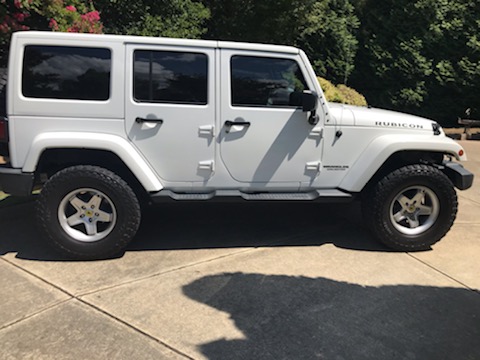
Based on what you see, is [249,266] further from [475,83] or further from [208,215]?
[475,83]

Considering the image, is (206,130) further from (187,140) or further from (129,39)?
(129,39)

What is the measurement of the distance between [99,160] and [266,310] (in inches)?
77.2

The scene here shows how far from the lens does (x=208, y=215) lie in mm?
5094

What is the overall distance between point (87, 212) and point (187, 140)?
1.07 metres

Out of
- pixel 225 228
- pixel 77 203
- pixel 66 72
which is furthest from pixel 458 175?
pixel 66 72

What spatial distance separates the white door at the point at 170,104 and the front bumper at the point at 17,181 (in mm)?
911

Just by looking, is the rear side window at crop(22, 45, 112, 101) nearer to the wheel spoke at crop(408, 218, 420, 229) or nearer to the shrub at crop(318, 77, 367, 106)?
the wheel spoke at crop(408, 218, 420, 229)

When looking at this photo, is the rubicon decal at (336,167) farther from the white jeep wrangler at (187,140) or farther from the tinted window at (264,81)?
the tinted window at (264,81)

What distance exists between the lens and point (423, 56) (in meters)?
11.8

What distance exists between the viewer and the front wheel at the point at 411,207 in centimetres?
418

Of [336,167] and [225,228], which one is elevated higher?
[336,167]

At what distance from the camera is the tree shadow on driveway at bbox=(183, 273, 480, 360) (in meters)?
2.80

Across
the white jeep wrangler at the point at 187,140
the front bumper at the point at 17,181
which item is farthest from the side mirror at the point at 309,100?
the front bumper at the point at 17,181

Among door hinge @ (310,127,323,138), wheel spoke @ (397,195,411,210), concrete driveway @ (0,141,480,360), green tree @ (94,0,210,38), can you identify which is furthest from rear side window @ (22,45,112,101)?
green tree @ (94,0,210,38)
